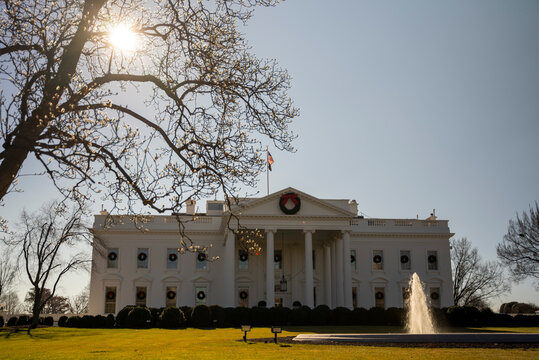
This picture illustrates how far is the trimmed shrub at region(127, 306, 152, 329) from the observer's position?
109 feet

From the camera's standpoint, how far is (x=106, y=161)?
10.1 m

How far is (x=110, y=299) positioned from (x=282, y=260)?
16.1 meters

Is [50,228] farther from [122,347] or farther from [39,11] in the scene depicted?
[39,11]

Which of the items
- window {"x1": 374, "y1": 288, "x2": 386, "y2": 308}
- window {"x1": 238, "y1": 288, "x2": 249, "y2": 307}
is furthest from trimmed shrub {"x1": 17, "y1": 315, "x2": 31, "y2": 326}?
window {"x1": 374, "y1": 288, "x2": 386, "y2": 308}

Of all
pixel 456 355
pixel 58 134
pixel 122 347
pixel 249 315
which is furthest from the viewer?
pixel 249 315

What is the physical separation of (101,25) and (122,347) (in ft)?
43.6

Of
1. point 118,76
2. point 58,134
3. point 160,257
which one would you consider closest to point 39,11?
point 118,76

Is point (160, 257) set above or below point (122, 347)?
above

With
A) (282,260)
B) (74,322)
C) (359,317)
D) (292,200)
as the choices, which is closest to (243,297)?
(282,260)

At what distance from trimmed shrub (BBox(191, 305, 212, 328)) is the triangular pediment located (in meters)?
11.1

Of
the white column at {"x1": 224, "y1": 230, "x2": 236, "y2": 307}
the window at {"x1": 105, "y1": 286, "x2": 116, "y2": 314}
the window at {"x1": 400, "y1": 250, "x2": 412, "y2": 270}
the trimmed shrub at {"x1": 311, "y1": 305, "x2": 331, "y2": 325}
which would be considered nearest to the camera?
the trimmed shrub at {"x1": 311, "y1": 305, "x2": 331, "y2": 325}

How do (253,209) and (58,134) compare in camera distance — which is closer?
(58,134)

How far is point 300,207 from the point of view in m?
44.1

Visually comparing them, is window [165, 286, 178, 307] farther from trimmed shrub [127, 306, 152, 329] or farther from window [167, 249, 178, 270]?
trimmed shrub [127, 306, 152, 329]
